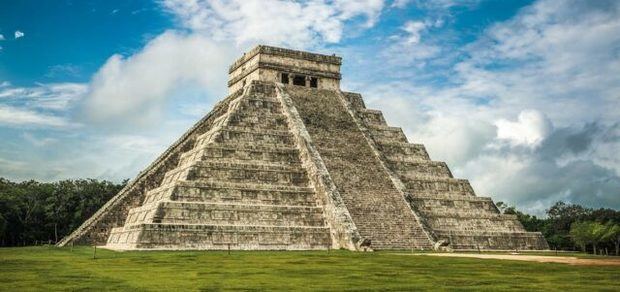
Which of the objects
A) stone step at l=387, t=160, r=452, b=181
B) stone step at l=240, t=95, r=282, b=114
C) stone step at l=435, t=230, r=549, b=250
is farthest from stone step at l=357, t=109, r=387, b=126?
stone step at l=435, t=230, r=549, b=250

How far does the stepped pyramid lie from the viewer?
24.7m

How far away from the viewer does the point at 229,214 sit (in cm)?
2511

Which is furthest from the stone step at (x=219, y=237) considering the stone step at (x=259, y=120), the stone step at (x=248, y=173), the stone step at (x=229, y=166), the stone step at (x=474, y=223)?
the stone step at (x=259, y=120)

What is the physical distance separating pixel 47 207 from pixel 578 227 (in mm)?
38035

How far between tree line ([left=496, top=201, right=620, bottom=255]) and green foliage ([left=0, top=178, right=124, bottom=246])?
3403 cm

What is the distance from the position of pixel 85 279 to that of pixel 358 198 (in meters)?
16.2

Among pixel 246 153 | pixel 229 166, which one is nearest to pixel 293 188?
pixel 246 153

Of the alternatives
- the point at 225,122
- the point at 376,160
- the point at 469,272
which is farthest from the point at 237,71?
the point at 469,272

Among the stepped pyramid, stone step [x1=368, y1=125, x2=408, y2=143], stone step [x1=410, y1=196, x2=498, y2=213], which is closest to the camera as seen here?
the stepped pyramid

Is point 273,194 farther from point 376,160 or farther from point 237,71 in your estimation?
point 237,71

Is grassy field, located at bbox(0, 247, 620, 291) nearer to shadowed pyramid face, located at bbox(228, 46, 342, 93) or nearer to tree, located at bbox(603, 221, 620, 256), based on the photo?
→ shadowed pyramid face, located at bbox(228, 46, 342, 93)

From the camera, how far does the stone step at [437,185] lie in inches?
1230

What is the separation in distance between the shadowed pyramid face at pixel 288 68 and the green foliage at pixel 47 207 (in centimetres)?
1488

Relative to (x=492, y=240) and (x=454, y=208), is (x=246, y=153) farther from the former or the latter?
(x=492, y=240)
